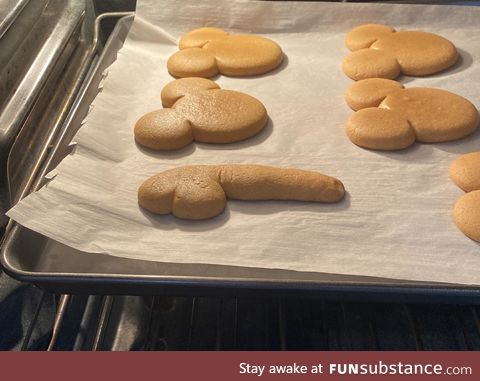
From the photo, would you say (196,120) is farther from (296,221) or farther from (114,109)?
(296,221)

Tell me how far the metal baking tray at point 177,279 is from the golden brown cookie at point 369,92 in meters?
0.46

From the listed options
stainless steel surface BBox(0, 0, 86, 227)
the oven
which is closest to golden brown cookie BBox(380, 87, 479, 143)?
the oven

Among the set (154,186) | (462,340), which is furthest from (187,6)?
(462,340)

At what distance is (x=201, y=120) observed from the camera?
996 mm

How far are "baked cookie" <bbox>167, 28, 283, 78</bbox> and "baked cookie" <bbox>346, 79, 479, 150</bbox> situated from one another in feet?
0.82

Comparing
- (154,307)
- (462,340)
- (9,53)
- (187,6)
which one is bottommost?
(462,340)

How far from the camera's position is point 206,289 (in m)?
0.72

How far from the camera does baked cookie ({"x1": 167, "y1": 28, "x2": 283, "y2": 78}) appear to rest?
3.83 feet

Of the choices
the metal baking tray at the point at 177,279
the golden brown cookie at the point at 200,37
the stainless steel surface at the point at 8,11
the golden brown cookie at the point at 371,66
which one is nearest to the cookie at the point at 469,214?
the metal baking tray at the point at 177,279

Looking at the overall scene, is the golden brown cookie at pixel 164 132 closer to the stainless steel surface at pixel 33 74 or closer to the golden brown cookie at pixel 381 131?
the stainless steel surface at pixel 33 74

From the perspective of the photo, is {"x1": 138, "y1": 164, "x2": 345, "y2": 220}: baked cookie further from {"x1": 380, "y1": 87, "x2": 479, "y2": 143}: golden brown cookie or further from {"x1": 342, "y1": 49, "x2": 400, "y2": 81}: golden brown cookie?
{"x1": 342, "y1": 49, "x2": 400, "y2": 81}: golden brown cookie

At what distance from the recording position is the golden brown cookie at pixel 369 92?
1.06 meters
